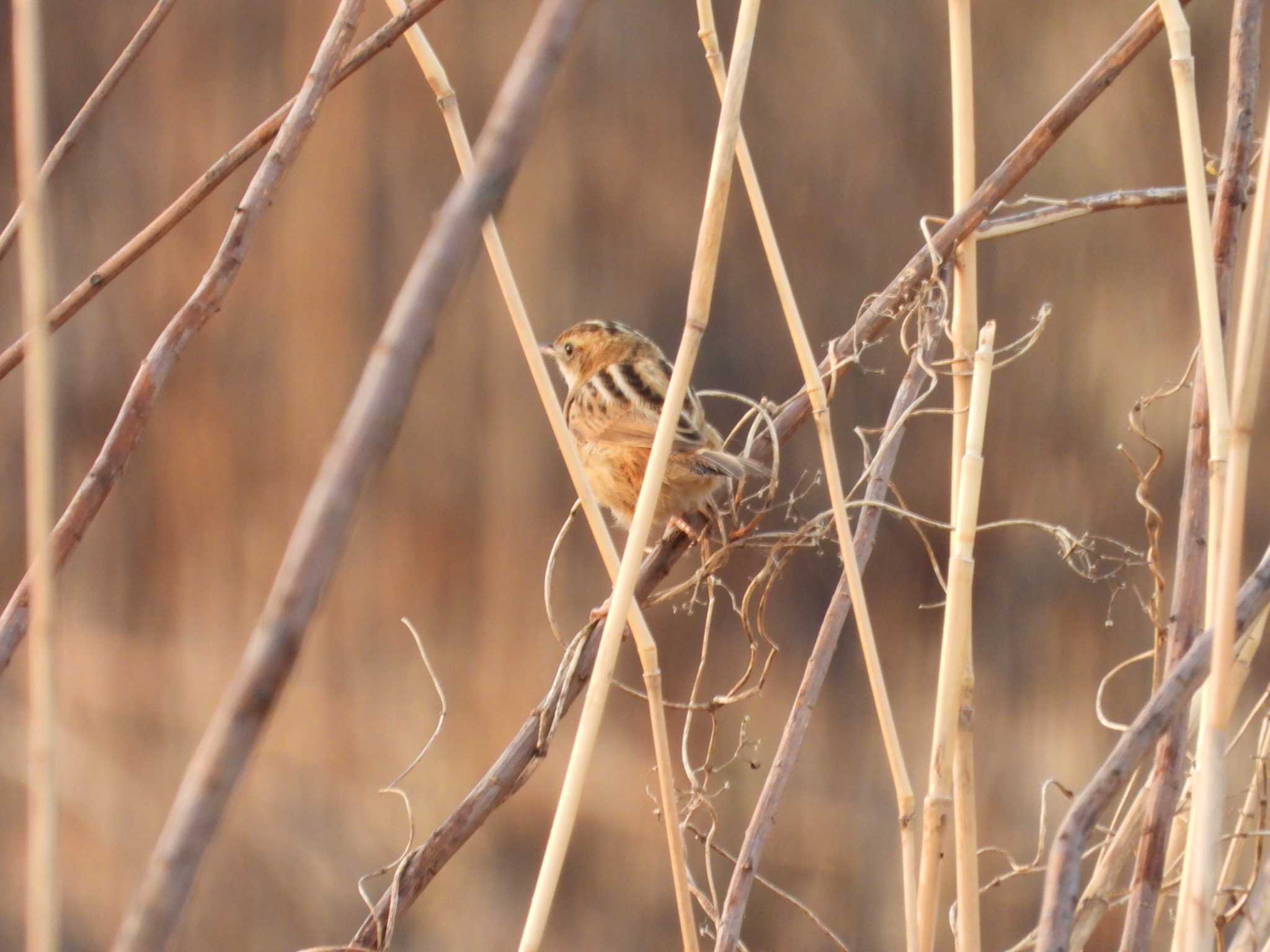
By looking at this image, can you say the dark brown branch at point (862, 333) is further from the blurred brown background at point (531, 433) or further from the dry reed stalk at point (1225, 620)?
the blurred brown background at point (531, 433)

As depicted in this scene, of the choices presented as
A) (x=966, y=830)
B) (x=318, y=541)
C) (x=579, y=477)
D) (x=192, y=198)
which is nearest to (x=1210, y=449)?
(x=966, y=830)

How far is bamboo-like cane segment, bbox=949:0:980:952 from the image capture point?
4.10 ft

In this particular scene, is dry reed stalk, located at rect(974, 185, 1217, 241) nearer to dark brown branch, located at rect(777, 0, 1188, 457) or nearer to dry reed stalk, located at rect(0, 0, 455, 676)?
dark brown branch, located at rect(777, 0, 1188, 457)

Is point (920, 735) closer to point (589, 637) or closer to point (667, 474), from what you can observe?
point (667, 474)

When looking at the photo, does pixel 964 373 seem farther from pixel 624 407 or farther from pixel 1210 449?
pixel 624 407

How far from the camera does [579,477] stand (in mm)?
1284

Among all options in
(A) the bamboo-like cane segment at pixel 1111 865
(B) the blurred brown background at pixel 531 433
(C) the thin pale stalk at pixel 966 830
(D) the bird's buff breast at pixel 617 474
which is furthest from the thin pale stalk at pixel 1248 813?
(B) the blurred brown background at pixel 531 433

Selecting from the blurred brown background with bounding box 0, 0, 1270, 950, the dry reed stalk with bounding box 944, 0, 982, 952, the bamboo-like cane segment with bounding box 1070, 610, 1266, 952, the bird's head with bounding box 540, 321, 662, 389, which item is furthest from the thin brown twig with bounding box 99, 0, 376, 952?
the blurred brown background with bounding box 0, 0, 1270, 950

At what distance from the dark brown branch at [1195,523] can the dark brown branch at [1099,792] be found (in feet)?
0.68

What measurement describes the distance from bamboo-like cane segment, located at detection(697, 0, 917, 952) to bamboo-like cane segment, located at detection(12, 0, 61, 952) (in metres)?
0.62

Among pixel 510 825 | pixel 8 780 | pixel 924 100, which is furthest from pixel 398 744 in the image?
pixel 924 100

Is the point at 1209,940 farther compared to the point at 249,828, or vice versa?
the point at 249,828

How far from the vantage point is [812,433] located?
3260 millimetres

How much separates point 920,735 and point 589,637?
2.25 meters
